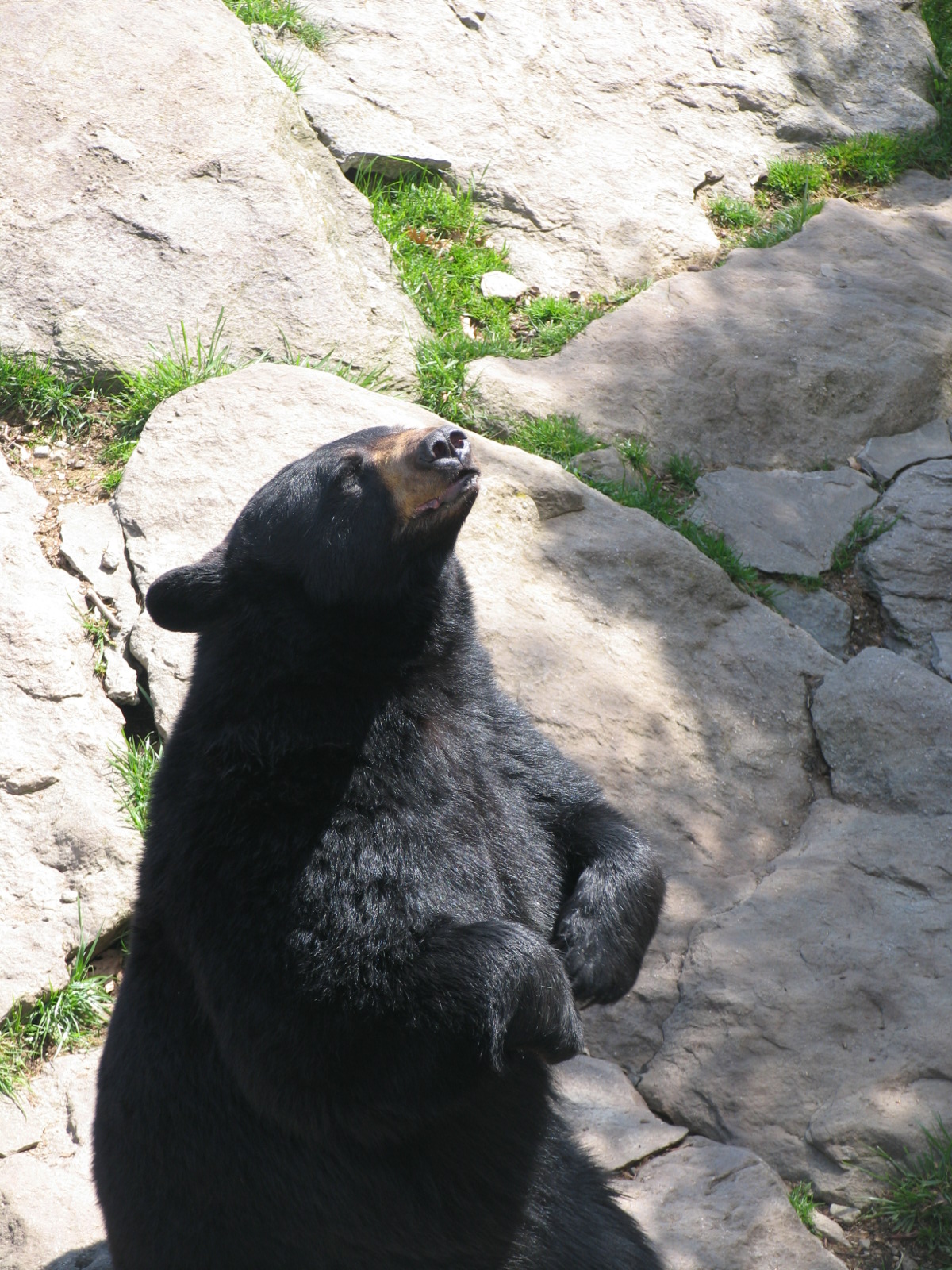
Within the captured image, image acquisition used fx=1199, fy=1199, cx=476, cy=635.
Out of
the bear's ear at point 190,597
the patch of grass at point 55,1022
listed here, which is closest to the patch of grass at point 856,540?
the bear's ear at point 190,597

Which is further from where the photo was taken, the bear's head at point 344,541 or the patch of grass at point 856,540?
the patch of grass at point 856,540

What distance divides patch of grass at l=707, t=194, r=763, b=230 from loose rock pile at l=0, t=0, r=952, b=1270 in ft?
0.44

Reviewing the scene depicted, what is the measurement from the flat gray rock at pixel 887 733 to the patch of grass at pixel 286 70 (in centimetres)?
432

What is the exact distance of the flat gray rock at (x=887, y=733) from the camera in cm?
430

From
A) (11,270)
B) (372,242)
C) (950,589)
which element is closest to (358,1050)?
(950,589)

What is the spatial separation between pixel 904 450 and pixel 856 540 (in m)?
0.69

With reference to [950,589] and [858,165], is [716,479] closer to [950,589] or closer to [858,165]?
[950,589]

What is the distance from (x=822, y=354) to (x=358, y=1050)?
4533 millimetres

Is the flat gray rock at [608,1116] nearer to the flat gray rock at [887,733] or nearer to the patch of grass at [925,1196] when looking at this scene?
the patch of grass at [925,1196]

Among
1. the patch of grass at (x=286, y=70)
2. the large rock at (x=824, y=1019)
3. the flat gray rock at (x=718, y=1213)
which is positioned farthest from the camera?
the patch of grass at (x=286, y=70)

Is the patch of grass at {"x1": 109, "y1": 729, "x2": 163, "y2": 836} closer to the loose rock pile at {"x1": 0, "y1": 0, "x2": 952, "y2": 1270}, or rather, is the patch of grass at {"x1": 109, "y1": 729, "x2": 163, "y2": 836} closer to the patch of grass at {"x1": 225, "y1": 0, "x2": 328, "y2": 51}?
the loose rock pile at {"x1": 0, "y1": 0, "x2": 952, "y2": 1270}

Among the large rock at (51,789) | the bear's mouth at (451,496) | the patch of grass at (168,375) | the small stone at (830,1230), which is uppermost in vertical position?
the bear's mouth at (451,496)

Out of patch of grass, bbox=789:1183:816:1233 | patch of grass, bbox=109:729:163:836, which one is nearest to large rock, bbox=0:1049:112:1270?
patch of grass, bbox=109:729:163:836

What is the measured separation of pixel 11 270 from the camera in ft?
17.4
